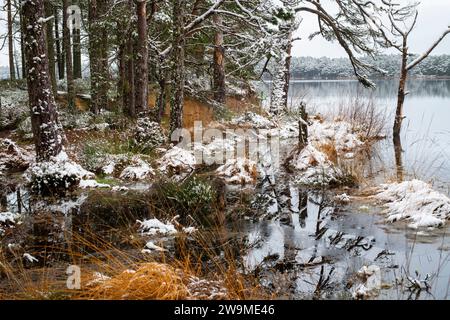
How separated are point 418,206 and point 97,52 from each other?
37.9ft

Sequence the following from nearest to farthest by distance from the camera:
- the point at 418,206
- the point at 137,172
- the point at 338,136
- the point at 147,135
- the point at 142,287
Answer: the point at 142,287 < the point at 418,206 < the point at 137,172 < the point at 147,135 < the point at 338,136

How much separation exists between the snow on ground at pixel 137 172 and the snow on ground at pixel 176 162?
0.39m

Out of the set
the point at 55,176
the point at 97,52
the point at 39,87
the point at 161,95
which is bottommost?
the point at 55,176

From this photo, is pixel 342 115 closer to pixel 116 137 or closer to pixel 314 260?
pixel 116 137

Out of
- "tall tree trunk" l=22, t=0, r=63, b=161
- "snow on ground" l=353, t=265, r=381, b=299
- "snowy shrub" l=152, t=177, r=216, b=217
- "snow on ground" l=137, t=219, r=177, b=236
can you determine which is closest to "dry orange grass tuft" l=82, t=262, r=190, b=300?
"snow on ground" l=353, t=265, r=381, b=299

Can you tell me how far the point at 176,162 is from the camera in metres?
9.48

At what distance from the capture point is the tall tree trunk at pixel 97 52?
1296 cm

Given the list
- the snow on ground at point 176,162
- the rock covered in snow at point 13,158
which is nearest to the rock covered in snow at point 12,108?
the rock covered in snow at point 13,158

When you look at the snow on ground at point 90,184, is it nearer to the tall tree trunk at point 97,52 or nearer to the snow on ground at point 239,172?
the snow on ground at point 239,172

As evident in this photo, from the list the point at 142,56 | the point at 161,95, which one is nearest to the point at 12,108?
the point at 161,95

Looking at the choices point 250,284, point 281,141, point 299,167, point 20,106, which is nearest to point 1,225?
point 250,284

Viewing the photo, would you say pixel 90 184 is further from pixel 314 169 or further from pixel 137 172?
pixel 314 169

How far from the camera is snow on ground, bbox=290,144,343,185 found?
27.1 ft

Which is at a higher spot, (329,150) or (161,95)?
(161,95)
